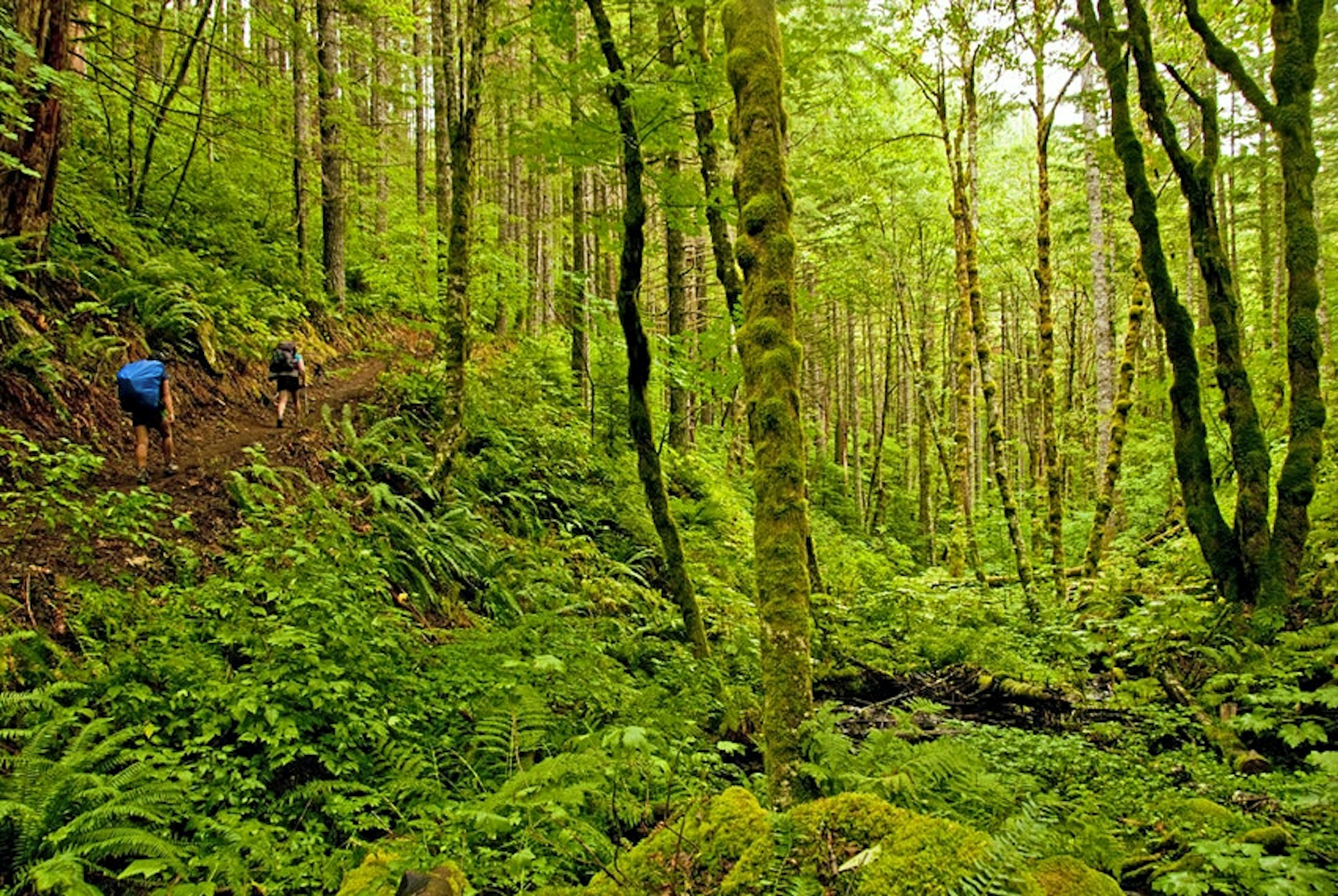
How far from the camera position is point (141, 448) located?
7918 mm

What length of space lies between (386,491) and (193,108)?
1508 cm

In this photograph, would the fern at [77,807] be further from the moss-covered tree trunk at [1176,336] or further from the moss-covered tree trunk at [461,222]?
the moss-covered tree trunk at [1176,336]

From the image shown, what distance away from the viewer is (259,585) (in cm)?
614

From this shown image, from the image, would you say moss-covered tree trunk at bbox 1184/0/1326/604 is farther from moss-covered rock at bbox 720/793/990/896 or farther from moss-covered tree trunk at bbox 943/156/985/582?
moss-covered rock at bbox 720/793/990/896

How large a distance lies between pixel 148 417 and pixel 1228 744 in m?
10.5

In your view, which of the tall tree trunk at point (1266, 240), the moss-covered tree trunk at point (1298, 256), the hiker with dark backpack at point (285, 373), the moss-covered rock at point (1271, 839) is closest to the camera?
the moss-covered rock at point (1271, 839)

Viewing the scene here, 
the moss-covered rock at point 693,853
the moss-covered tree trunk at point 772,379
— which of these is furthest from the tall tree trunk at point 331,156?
the moss-covered rock at point 693,853

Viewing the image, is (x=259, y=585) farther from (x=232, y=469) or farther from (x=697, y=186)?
(x=697, y=186)

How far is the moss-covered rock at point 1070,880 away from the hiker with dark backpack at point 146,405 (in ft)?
28.4

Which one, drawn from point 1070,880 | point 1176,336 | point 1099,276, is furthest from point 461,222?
point 1099,276

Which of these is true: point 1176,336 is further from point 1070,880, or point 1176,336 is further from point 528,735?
point 528,735

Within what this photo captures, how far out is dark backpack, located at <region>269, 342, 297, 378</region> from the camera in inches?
407

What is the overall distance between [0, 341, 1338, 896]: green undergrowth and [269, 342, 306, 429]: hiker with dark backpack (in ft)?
5.45

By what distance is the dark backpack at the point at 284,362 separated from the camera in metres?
10.3
